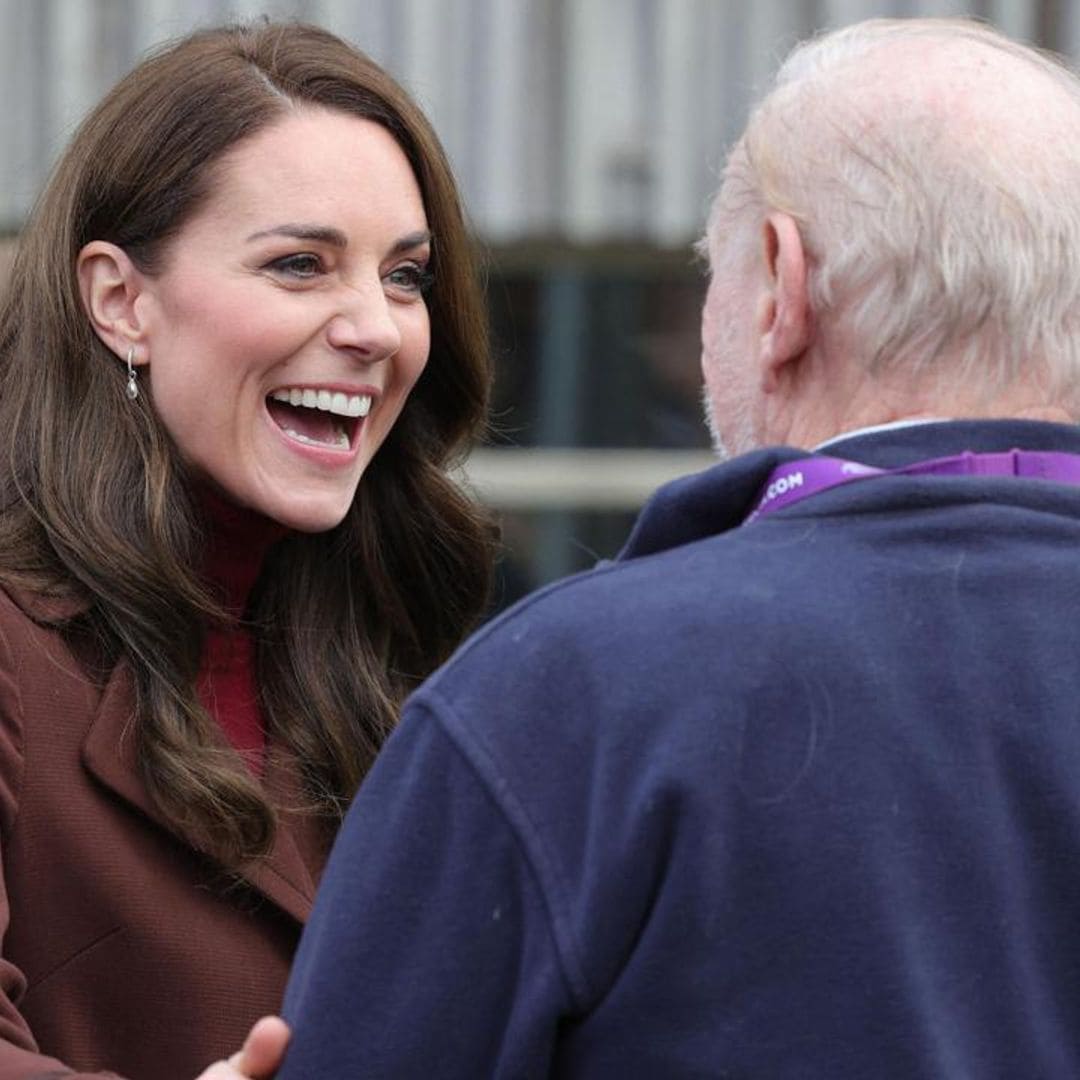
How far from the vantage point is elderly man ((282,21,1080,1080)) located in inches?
62.6

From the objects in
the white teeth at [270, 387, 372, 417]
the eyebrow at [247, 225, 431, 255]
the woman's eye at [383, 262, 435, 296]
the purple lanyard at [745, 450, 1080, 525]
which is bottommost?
the white teeth at [270, 387, 372, 417]

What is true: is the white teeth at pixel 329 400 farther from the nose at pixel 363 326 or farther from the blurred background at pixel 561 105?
the blurred background at pixel 561 105

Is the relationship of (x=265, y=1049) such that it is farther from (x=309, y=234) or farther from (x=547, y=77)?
(x=547, y=77)

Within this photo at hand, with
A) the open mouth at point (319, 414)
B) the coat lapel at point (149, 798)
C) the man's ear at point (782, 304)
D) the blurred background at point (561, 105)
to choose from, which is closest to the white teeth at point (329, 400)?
the open mouth at point (319, 414)

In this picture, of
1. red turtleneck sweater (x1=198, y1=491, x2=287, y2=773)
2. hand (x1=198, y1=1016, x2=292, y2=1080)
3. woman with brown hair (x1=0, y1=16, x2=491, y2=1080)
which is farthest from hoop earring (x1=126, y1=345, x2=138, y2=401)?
hand (x1=198, y1=1016, x2=292, y2=1080)

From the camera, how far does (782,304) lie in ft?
5.68

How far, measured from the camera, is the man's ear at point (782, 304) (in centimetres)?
172

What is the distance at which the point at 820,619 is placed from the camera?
1606mm

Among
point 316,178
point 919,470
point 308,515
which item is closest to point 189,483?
point 308,515

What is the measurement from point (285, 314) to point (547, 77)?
244 centimetres

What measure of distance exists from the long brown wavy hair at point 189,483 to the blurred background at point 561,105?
6.45 feet

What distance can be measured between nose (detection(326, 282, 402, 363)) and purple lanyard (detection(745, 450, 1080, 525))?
3.06ft

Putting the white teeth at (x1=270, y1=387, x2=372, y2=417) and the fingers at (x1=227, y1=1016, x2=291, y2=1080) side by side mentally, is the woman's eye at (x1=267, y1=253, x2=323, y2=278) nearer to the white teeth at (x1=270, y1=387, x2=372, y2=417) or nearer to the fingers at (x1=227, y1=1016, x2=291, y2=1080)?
the white teeth at (x1=270, y1=387, x2=372, y2=417)

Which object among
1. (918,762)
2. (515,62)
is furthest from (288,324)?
(515,62)
